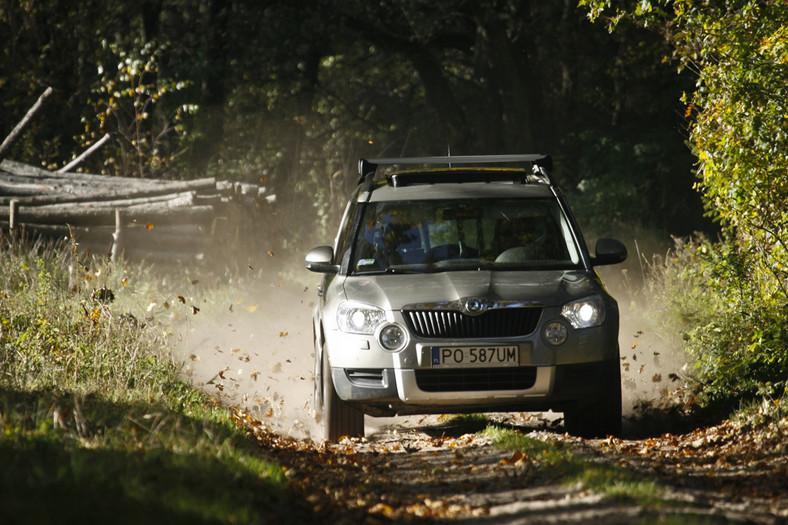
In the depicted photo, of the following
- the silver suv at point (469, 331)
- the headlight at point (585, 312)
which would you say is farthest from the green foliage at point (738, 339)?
the headlight at point (585, 312)

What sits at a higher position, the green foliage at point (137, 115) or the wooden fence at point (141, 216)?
the green foliage at point (137, 115)

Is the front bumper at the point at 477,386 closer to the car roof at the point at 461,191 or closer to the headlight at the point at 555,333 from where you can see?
the headlight at the point at 555,333

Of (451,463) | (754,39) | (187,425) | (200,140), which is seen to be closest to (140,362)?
(187,425)

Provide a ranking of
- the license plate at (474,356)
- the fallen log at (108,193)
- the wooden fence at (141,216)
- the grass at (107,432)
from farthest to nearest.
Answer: the fallen log at (108,193), the wooden fence at (141,216), the license plate at (474,356), the grass at (107,432)

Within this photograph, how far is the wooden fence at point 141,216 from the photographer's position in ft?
53.5

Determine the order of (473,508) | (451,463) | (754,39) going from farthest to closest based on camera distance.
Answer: (754,39) < (451,463) < (473,508)

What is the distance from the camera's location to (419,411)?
23.3 ft

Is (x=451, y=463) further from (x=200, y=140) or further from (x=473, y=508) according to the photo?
(x=200, y=140)

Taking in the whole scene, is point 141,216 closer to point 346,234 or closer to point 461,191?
point 346,234

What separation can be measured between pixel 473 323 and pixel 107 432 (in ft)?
8.25

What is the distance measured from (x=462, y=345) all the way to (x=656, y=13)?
12.8 feet

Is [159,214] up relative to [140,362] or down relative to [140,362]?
up

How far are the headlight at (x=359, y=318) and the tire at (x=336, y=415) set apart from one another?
379 mm

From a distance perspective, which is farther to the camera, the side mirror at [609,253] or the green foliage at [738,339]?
the green foliage at [738,339]
